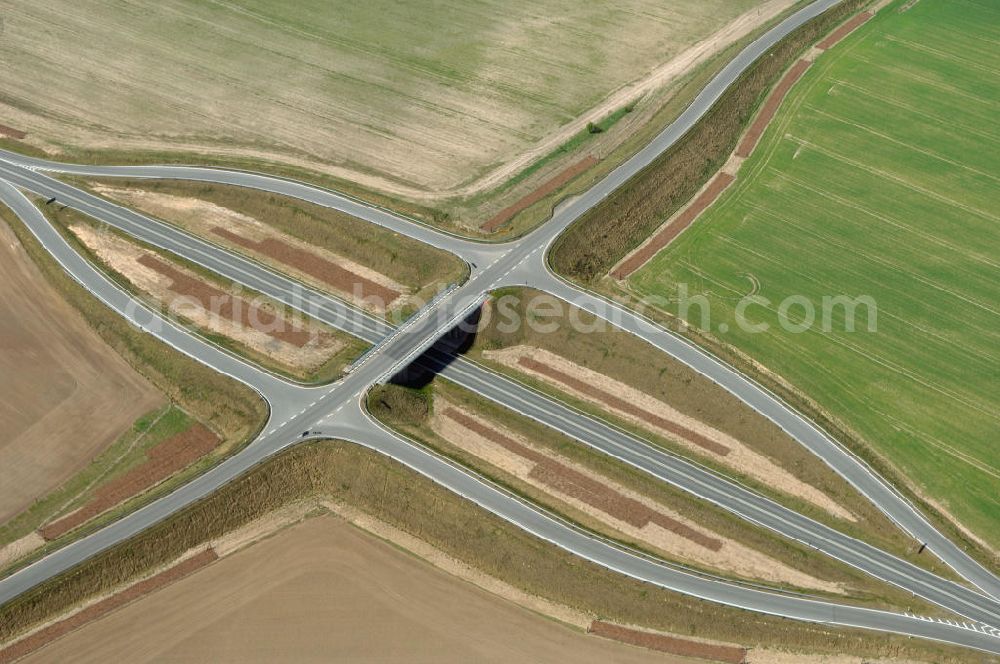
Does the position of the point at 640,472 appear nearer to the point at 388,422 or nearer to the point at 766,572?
the point at 766,572

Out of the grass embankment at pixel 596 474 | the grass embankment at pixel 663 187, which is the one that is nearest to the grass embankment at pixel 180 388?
the grass embankment at pixel 596 474

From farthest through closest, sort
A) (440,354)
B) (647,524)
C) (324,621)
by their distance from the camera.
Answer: (440,354) → (647,524) → (324,621)

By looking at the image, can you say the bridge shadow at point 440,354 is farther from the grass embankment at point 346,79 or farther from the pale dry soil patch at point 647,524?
the grass embankment at point 346,79

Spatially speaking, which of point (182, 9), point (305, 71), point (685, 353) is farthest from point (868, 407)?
point (182, 9)

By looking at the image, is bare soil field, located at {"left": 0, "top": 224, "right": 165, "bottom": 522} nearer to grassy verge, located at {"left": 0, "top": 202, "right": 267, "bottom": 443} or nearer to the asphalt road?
grassy verge, located at {"left": 0, "top": 202, "right": 267, "bottom": 443}

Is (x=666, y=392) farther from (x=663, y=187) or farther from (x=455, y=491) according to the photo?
(x=663, y=187)

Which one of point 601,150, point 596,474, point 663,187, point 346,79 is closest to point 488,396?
point 596,474

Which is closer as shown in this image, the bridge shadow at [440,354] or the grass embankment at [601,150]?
the bridge shadow at [440,354]
